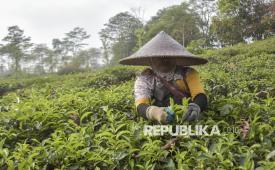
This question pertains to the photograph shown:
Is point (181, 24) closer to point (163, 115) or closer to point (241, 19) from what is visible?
point (241, 19)

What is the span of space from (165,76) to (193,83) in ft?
0.93

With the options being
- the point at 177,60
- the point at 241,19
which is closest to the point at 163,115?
the point at 177,60

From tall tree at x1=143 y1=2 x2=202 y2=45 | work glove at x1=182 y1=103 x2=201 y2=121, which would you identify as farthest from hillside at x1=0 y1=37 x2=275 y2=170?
tall tree at x1=143 y1=2 x2=202 y2=45

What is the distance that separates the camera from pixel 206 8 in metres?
38.3

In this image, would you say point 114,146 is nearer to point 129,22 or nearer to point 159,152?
point 159,152

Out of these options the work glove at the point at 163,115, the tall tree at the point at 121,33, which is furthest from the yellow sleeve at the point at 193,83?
the tall tree at the point at 121,33

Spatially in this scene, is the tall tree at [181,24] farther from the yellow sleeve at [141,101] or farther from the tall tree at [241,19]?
the yellow sleeve at [141,101]

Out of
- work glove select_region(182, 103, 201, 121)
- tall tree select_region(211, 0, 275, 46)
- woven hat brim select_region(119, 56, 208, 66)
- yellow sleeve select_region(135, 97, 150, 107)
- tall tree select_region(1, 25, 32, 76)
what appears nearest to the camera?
work glove select_region(182, 103, 201, 121)

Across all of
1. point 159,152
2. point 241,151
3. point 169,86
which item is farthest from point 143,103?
point 241,151

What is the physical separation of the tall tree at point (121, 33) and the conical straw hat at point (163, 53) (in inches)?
1469

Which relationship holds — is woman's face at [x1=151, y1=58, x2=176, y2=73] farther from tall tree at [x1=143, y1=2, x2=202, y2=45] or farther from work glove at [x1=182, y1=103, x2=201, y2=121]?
tall tree at [x1=143, y1=2, x2=202, y2=45]

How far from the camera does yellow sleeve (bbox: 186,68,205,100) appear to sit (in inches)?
130

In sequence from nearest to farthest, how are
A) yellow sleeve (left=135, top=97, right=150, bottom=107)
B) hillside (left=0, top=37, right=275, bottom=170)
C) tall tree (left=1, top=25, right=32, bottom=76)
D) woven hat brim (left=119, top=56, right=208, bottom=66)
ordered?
hillside (left=0, top=37, right=275, bottom=170) < yellow sleeve (left=135, top=97, right=150, bottom=107) < woven hat brim (left=119, top=56, right=208, bottom=66) < tall tree (left=1, top=25, right=32, bottom=76)

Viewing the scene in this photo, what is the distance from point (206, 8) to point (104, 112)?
3647 cm
